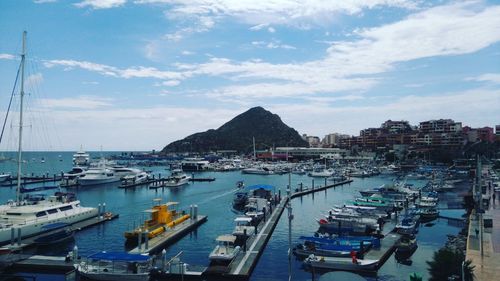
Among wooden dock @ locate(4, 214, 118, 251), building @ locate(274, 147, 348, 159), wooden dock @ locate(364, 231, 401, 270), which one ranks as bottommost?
wooden dock @ locate(364, 231, 401, 270)

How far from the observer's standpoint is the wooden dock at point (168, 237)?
24.1m

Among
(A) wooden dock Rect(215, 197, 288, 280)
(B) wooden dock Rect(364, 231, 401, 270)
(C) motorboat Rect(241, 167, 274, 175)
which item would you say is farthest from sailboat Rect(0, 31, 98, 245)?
(C) motorboat Rect(241, 167, 274, 175)

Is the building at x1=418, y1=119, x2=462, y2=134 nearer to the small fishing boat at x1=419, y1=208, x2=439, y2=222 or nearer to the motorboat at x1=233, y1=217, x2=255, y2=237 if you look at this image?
the small fishing boat at x1=419, y1=208, x2=439, y2=222

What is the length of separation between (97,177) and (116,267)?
181 ft

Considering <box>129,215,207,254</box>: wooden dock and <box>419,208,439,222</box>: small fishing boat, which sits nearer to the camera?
<box>129,215,207,254</box>: wooden dock

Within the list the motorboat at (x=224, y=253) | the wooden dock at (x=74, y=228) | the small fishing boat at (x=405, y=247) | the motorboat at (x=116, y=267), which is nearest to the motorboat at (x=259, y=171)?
the wooden dock at (x=74, y=228)

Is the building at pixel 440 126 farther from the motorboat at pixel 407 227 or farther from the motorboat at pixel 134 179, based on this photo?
the motorboat at pixel 407 227

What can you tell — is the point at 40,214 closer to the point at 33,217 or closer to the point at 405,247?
the point at 33,217

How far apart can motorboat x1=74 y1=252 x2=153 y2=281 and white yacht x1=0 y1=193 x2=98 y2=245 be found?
8.98 meters

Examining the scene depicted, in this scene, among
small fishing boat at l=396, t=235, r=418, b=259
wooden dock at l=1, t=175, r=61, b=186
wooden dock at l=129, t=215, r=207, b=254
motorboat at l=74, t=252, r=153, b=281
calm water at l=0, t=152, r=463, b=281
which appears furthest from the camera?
wooden dock at l=1, t=175, r=61, b=186

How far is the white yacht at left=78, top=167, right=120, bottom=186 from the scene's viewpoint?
70.2m

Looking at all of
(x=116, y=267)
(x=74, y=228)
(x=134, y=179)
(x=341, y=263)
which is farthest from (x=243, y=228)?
(x=134, y=179)

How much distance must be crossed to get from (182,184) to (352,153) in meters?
Result: 90.7

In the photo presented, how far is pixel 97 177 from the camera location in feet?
235
